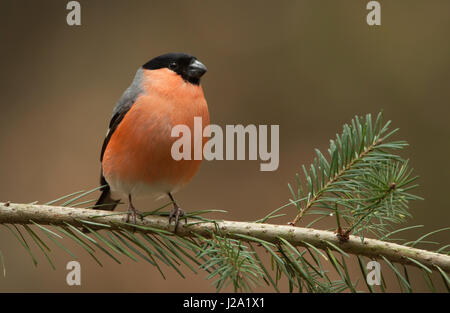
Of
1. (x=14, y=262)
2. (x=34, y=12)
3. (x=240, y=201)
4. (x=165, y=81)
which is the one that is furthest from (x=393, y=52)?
(x=14, y=262)

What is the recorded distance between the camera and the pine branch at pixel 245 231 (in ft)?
3.89

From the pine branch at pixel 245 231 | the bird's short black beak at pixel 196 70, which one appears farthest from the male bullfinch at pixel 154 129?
the pine branch at pixel 245 231

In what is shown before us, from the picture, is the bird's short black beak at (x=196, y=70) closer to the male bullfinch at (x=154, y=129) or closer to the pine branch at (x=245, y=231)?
the male bullfinch at (x=154, y=129)

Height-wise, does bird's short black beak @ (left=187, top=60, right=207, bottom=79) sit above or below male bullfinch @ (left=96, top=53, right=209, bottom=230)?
above

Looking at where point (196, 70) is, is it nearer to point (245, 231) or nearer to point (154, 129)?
point (154, 129)

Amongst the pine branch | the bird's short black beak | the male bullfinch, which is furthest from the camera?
the bird's short black beak

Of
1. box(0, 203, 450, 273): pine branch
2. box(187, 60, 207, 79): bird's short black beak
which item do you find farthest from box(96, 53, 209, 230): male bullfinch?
box(0, 203, 450, 273): pine branch

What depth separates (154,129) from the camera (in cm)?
177

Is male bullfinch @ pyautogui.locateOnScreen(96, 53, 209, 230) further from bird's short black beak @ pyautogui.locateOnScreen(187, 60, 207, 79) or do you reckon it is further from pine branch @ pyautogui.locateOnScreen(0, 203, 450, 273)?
pine branch @ pyautogui.locateOnScreen(0, 203, 450, 273)

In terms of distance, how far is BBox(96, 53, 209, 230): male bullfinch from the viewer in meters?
1.77

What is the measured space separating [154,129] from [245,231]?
63 cm

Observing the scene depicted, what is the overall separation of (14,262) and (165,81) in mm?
1434

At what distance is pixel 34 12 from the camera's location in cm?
298

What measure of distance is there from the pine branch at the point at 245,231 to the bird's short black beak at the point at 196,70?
29.2 inches
